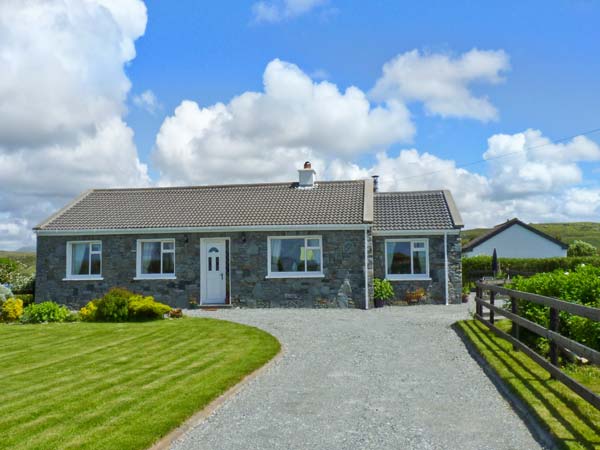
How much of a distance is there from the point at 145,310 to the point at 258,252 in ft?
16.2

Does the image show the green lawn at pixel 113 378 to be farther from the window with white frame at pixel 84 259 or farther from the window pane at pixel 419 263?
the window pane at pixel 419 263

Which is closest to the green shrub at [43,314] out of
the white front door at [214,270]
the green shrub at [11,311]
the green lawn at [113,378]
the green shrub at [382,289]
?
the green shrub at [11,311]

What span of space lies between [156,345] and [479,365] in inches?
265

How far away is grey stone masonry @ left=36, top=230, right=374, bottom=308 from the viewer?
19.9 meters

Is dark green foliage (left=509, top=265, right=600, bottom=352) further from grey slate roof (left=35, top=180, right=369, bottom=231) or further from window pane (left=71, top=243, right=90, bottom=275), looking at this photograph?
window pane (left=71, top=243, right=90, bottom=275)

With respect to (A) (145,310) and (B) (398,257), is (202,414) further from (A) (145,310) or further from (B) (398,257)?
(B) (398,257)

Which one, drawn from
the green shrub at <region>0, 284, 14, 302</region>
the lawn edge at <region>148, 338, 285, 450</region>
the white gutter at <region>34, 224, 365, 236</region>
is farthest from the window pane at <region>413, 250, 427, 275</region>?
the green shrub at <region>0, 284, 14, 302</region>

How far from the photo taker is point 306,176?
24.3 meters

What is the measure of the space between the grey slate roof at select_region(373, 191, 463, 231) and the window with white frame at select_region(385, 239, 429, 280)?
62 cm

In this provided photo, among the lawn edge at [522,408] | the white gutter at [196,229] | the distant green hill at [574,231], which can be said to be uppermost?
the distant green hill at [574,231]

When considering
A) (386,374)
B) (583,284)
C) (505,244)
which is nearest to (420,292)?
(583,284)

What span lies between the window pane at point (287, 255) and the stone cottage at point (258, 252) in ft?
0.12

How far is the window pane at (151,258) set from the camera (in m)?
21.2

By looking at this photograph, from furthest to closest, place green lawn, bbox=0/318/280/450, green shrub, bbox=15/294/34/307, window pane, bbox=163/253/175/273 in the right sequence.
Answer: window pane, bbox=163/253/175/273 < green shrub, bbox=15/294/34/307 < green lawn, bbox=0/318/280/450
